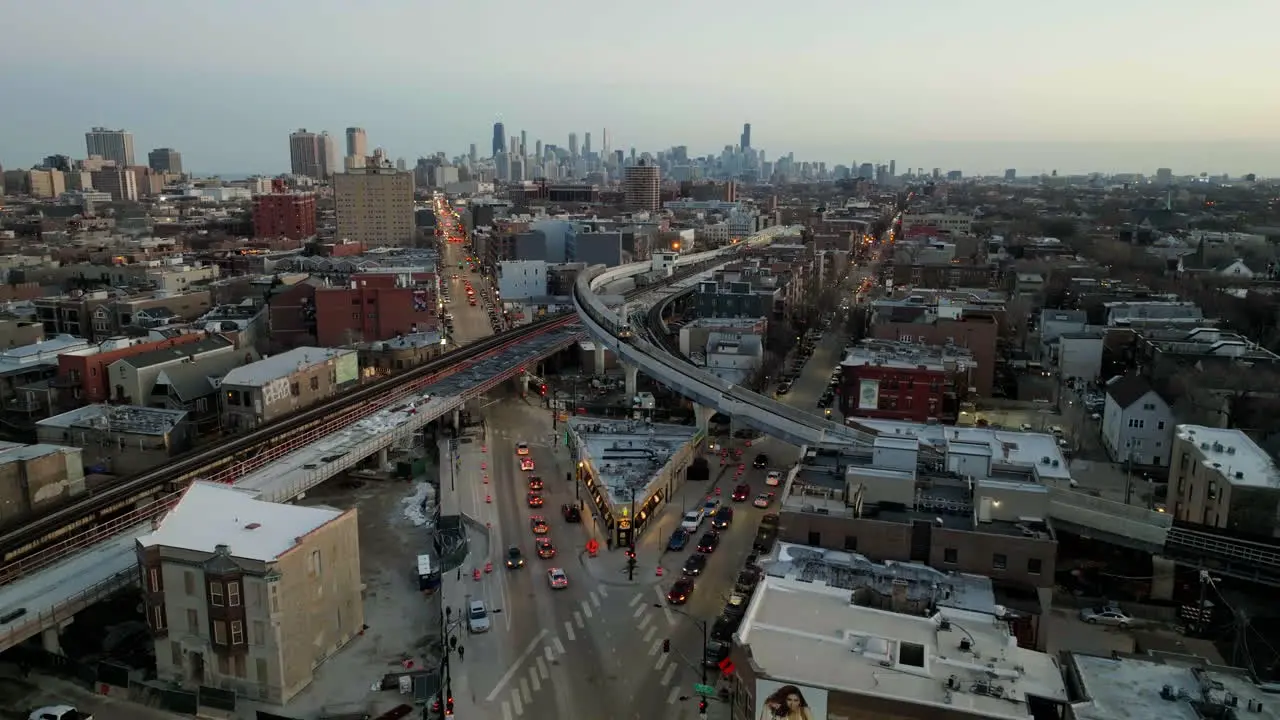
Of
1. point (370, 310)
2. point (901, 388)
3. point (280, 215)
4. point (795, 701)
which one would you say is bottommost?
point (795, 701)

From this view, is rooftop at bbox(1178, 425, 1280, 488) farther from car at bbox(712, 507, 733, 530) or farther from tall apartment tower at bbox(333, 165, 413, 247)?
tall apartment tower at bbox(333, 165, 413, 247)

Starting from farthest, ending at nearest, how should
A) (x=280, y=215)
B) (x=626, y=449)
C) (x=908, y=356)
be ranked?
(x=280, y=215) → (x=908, y=356) → (x=626, y=449)

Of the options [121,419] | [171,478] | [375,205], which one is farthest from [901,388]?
[375,205]

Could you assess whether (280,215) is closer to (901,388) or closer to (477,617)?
(901,388)

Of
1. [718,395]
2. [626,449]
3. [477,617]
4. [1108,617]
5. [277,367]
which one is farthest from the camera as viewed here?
[277,367]

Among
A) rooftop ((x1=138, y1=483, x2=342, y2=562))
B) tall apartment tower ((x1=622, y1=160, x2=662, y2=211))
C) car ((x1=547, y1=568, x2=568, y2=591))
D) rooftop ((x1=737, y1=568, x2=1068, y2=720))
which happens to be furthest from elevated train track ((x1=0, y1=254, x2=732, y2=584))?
tall apartment tower ((x1=622, y1=160, x2=662, y2=211))

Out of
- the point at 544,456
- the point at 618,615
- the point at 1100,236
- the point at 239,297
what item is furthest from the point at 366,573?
the point at 1100,236

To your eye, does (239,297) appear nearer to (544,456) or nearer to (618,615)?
(544,456)
